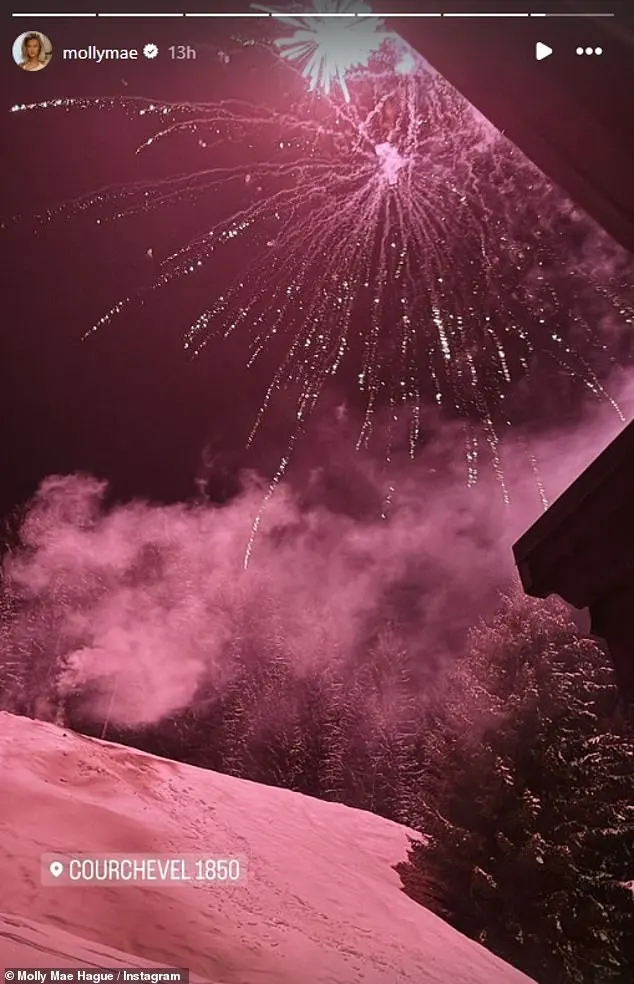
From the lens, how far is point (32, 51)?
7.91ft

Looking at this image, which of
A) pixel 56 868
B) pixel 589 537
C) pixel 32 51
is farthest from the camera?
pixel 32 51

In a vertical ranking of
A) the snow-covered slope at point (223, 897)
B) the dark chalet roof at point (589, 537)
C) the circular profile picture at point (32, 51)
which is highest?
the circular profile picture at point (32, 51)

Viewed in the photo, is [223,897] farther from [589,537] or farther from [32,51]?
[32,51]

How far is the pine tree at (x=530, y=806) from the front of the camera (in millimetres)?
3039

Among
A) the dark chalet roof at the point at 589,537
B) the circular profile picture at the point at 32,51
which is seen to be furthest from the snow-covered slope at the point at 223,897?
the circular profile picture at the point at 32,51

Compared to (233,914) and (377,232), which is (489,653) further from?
(377,232)

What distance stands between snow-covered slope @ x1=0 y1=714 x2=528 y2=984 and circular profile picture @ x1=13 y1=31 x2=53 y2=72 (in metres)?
2.66

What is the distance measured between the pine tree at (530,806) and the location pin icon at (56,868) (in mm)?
1415

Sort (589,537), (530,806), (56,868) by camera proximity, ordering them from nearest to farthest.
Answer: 1. (589,537)
2. (56,868)
3. (530,806)

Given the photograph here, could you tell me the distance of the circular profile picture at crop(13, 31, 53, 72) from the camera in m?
2.39

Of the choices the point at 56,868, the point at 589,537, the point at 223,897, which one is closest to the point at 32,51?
Answer: the point at 589,537

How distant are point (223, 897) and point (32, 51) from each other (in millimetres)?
2957

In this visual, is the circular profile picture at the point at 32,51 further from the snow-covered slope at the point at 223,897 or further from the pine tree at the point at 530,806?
the pine tree at the point at 530,806

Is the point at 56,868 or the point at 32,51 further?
the point at 32,51
